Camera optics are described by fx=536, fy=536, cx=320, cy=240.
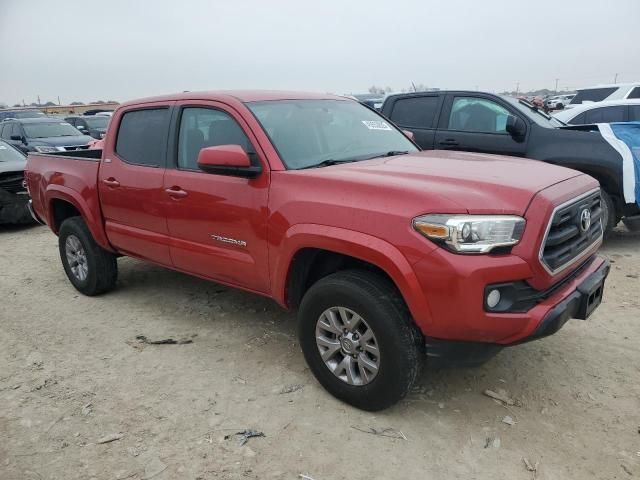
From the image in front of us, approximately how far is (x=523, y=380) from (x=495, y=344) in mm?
944

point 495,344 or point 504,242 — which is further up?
point 504,242

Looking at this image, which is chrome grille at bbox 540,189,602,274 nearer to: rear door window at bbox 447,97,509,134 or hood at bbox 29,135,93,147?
rear door window at bbox 447,97,509,134

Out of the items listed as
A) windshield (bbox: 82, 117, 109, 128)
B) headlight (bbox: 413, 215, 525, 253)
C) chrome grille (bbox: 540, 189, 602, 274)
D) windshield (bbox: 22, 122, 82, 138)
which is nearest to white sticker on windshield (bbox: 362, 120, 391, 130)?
chrome grille (bbox: 540, 189, 602, 274)

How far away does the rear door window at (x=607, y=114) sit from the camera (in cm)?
854

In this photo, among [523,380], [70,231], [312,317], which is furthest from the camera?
[70,231]

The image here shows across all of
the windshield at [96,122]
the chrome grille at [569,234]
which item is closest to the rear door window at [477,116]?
the chrome grille at [569,234]

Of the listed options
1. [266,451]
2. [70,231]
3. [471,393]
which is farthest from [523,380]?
[70,231]

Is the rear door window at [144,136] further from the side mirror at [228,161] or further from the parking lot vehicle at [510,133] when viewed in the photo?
the parking lot vehicle at [510,133]

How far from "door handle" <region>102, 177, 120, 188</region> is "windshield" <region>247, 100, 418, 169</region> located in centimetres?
153

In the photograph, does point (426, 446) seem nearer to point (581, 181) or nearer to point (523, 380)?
point (523, 380)

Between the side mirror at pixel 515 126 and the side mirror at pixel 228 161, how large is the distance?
3904 mm

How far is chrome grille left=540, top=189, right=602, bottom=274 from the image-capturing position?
8.90 ft

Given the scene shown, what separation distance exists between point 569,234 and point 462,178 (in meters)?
0.64

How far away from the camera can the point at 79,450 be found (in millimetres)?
2861
